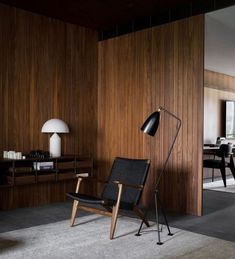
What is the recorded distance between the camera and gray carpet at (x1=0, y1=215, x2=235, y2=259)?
9.46 ft

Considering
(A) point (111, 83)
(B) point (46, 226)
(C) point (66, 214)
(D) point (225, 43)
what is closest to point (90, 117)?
(A) point (111, 83)

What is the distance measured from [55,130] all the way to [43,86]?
81 cm

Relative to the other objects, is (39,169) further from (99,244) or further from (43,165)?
(99,244)

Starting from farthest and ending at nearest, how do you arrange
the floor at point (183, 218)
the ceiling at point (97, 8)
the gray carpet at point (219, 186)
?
the gray carpet at point (219, 186)
the ceiling at point (97, 8)
the floor at point (183, 218)

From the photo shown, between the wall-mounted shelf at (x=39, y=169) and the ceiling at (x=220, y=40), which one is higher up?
the ceiling at (x=220, y=40)

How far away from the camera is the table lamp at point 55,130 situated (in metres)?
4.70

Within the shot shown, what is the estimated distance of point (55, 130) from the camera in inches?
184

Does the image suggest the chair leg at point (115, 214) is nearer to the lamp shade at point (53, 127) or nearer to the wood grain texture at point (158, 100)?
the wood grain texture at point (158, 100)

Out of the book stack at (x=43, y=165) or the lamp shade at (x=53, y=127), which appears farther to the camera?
the lamp shade at (x=53, y=127)

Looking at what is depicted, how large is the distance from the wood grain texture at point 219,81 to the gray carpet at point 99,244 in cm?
530

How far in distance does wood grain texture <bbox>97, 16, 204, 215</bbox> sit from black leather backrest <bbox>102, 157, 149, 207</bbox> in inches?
33.7

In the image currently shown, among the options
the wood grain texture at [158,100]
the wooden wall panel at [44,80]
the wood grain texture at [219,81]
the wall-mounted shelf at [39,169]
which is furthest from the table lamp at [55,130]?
the wood grain texture at [219,81]

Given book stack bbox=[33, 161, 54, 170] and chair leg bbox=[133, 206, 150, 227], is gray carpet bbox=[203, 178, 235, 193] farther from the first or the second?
book stack bbox=[33, 161, 54, 170]

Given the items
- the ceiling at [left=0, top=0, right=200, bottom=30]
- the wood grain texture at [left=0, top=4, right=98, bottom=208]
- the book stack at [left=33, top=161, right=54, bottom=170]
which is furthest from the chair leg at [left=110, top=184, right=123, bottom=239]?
the ceiling at [left=0, top=0, right=200, bottom=30]
